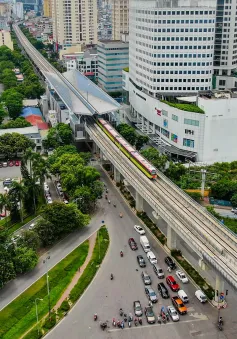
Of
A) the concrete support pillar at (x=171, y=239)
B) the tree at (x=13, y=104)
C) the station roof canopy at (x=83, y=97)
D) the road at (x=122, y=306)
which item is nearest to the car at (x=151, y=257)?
the road at (x=122, y=306)

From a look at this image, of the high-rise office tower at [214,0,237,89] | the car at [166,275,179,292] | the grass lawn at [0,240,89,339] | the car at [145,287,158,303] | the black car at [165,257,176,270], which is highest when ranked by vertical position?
the high-rise office tower at [214,0,237,89]

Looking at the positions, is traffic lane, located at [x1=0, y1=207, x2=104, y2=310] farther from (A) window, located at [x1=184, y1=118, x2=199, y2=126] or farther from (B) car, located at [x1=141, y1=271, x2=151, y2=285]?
(A) window, located at [x1=184, y1=118, x2=199, y2=126]

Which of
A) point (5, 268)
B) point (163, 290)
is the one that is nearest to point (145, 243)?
point (163, 290)

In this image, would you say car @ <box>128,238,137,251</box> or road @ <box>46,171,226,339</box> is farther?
car @ <box>128,238,137,251</box>

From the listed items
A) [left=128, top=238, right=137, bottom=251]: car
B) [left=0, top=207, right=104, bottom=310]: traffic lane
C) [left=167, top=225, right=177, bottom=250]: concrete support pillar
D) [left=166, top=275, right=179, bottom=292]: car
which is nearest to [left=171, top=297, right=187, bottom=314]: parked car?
[left=166, top=275, right=179, bottom=292]: car

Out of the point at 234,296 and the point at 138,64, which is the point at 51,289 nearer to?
the point at 234,296

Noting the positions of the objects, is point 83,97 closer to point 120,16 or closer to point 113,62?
point 113,62
